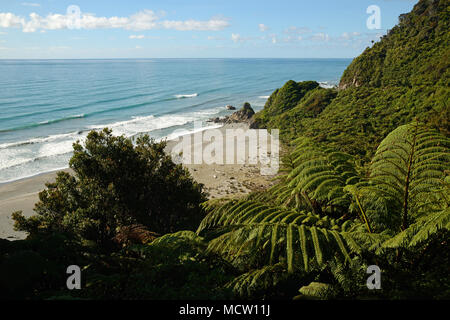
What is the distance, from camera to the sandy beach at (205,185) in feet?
56.9

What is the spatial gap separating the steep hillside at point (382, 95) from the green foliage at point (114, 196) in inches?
436

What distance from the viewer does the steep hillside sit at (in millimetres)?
19828

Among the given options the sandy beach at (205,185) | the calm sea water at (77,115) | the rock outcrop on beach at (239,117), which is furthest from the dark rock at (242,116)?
the sandy beach at (205,185)

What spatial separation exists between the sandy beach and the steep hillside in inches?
209

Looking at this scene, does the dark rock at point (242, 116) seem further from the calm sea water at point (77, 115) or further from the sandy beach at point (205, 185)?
the sandy beach at point (205, 185)

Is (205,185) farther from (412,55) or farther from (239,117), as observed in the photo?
(239,117)

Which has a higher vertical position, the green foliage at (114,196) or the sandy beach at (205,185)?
the green foliage at (114,196)

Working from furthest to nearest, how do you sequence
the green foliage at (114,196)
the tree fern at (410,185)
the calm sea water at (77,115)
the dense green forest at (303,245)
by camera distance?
1. the calm sea water at (77,115)
2. the green foliage at (114,196)
3. the tree fern at (410,185)
4. the dense green forest at (303,245)

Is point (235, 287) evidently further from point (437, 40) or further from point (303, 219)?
point (437, 40)

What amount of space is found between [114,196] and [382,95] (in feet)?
80.3

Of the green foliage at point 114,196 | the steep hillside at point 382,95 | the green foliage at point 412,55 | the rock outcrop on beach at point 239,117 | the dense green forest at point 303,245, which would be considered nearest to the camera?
the dense green forest at point 303,245

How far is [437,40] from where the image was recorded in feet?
86.8

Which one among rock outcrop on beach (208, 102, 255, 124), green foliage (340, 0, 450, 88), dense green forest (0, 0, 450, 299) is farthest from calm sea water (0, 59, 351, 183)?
dense green forest (0, 0, 450, 299)

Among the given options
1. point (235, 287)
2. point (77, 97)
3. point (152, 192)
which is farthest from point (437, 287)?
point (77, 97)
